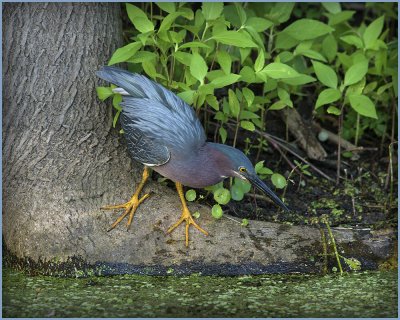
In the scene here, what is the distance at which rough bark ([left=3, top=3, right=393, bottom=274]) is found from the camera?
4.10 meters

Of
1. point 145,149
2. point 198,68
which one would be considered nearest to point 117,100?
point 145,149

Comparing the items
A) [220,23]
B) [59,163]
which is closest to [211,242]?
[59,163]

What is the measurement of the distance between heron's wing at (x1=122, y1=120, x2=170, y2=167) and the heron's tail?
0.63 ft

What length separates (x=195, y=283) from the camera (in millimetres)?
3955

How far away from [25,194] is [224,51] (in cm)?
137

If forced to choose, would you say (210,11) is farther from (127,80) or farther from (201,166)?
(201,166)

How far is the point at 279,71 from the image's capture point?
13.8 feet

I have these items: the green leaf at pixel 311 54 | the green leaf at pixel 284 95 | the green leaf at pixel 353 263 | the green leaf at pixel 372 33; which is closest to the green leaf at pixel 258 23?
the green leaf at pixel 311 54

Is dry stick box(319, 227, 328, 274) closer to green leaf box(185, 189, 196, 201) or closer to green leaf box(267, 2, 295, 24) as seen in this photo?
green leaf box(185, 189, 196, 201)

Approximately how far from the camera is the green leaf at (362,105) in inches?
179

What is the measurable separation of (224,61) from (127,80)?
0.56 m

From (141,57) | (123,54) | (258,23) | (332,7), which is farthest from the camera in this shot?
(332,7)

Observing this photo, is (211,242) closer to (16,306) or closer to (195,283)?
(195,283)

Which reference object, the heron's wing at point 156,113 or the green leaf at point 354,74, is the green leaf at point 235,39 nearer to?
the heron's wing at point 156,113
